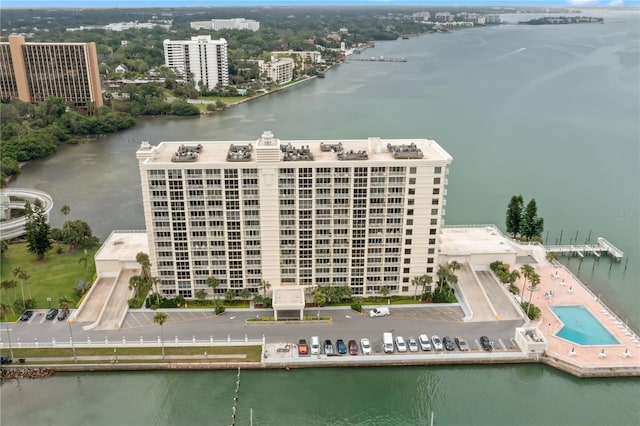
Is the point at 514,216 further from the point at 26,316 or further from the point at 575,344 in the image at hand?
the point at 26,316

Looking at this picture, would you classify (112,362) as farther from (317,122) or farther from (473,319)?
(317,122)

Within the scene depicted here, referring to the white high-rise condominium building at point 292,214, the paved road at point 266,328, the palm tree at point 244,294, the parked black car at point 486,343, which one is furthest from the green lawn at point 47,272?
the parked black car at point 486,343

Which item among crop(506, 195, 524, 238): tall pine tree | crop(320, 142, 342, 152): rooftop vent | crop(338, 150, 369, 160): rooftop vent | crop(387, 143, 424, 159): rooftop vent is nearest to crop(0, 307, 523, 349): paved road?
crop(338, 150, 369, 160): rooftop vent

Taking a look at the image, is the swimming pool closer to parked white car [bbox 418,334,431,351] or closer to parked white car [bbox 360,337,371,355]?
parked white car [bbox 418,334,431,351]

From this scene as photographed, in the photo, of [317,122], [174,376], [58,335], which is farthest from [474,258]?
[317,122]

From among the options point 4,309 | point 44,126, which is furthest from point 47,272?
point 44,126
